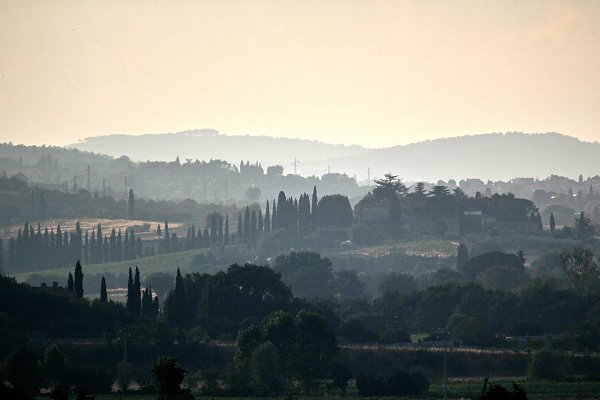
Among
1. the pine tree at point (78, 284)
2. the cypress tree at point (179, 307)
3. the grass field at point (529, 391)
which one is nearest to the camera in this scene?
the grass field at point (529, 391)

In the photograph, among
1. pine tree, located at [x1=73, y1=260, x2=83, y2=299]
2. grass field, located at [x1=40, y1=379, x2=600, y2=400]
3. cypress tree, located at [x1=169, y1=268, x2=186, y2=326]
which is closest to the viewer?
grass field, located at [x1=40, y1=379, x2=600, y2=400]

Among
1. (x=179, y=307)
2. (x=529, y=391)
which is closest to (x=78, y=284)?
(x=179, y=307)

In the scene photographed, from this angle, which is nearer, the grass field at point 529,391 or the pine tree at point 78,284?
the grass field at point 529,391

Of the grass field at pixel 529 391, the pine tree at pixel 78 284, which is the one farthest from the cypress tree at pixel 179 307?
the grass field at pixel 529 391

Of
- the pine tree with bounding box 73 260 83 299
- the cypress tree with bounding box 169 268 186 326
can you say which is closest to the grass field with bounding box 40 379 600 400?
the cypress tree with bounding box 169 268 186 326

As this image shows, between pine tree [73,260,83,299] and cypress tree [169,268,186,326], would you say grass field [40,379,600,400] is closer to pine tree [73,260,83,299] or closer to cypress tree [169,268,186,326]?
cypress tree [169,268,186,326]

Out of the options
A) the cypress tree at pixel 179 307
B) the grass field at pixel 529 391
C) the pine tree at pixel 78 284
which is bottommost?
the grass field at pixel 529 391

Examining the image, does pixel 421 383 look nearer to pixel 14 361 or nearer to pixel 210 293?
pixel 14 361

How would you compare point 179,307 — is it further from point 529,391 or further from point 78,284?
point 529,391

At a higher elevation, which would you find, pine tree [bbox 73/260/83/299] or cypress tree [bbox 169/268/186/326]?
pine tree [bbox 73/260/83/299]

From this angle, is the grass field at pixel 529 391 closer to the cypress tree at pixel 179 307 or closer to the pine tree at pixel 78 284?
the cypress tree at pixel 179 307

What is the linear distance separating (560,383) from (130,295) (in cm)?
4125

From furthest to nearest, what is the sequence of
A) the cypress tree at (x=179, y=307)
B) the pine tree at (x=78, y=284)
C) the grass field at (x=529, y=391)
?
1. the pine tree at (x=78, y=284)
2. the cypress tree at (x=179, y=307)
3. the grass field at (x=529, y=391)

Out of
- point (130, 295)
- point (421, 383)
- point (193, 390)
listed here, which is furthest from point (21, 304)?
point (421, 383)
